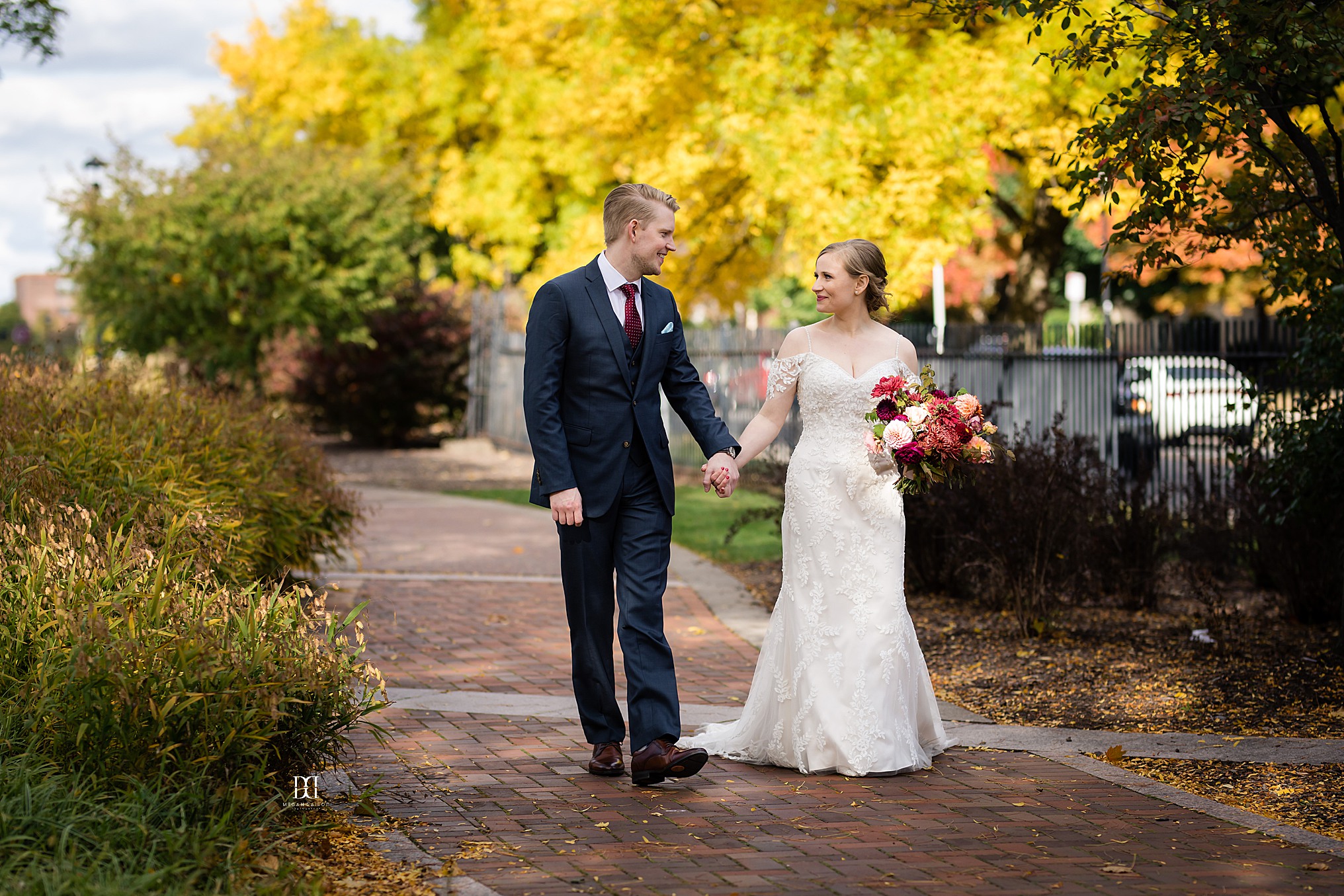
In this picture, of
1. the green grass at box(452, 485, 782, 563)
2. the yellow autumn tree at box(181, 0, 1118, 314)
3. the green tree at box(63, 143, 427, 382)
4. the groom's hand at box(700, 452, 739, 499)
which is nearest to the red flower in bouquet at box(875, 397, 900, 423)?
the groom's hand at box(700, 452, 739, 499)

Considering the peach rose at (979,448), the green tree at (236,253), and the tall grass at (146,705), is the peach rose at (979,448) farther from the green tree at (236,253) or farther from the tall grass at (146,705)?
the green tree at (236,253)

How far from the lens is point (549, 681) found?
7031 millimetres

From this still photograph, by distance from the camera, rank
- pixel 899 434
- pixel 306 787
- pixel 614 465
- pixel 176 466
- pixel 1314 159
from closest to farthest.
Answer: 1. pixel 306 787
2. pixel 614 465
3. pixel 899 434
4. pixel 1314 159
5. pixel 176 466

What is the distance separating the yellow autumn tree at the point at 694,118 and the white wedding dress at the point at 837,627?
4.41m

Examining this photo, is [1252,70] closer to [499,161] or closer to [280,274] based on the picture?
[280,274]

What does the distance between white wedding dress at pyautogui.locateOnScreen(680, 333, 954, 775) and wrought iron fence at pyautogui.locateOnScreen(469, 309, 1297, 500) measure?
4230mm

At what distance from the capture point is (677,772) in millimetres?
5027

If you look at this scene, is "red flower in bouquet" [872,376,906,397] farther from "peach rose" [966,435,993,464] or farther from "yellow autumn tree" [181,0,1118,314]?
"yellow autumn tree" [181,0,1118,314]

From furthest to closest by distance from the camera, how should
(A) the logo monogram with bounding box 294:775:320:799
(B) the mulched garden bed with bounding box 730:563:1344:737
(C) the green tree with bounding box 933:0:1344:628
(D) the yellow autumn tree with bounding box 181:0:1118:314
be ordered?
(D) the yellow autumn tree with bounding box 181:0:1118:314 < (B) the mulched garden bed with bounding box 730:563:1344:737 < (C) the green tree with bounding box 933:0:1344:628 < (A) the logo monogram with bounding box 294:775:320:799

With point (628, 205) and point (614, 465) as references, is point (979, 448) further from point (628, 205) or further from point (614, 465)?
point (628, 205)

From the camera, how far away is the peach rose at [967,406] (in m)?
5.64

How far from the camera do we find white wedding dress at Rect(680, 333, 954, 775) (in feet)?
17.9

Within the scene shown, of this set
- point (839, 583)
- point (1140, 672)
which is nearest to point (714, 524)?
point (1140, 672)

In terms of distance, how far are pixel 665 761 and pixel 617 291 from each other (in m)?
1.76
